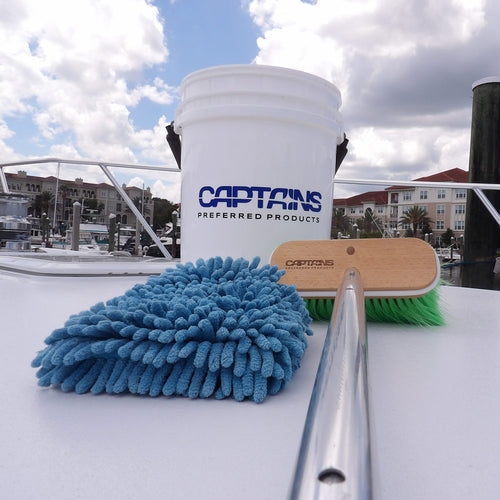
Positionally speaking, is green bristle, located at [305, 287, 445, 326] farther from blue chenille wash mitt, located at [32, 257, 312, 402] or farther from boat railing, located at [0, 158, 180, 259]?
boat railing, located at [0, 158, 180, 259]

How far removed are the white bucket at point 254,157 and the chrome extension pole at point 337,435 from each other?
478 millimetres

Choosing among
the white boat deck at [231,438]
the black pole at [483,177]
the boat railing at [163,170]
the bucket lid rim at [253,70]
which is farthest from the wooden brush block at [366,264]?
the black pole at [483,177]

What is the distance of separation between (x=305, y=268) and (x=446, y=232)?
439 inches

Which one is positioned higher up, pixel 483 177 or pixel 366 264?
pixel 483 177

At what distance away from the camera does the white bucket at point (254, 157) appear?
75 cm

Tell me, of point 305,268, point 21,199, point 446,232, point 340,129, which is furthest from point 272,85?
point 446,232

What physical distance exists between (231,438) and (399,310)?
44cm

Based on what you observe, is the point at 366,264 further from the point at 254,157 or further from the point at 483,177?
the point at 483,177

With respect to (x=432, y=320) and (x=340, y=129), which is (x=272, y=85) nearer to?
(x=340, y=129)

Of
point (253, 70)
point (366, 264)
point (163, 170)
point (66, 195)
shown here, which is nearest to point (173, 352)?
point (366, 264)

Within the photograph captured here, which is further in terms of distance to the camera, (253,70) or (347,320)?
(253,70)

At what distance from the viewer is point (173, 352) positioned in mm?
351

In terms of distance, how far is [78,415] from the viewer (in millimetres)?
312

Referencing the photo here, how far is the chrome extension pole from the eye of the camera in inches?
6.4
